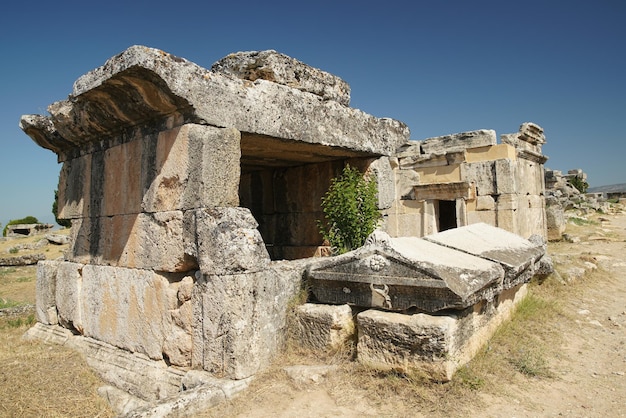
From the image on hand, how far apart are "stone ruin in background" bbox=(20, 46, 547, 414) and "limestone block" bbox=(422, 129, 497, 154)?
4.52 metres

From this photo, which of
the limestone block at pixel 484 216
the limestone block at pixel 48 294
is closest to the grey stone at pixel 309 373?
the limestone block at pixel 48 294

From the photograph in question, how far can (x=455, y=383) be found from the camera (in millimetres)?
3383

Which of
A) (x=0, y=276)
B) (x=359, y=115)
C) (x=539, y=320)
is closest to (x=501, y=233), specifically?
(x=539, y=320)

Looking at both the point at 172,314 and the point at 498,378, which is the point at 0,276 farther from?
the point at 498,378

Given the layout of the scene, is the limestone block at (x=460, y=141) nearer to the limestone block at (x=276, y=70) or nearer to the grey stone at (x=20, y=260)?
the limestone block at (x=276, y=70)

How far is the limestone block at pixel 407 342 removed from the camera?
3.34 meters

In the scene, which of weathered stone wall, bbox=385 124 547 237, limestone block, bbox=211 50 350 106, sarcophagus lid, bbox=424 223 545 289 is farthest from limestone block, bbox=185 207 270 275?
weathered stone wall, bbox=385 124 547 237

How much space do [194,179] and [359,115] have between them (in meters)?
2.53

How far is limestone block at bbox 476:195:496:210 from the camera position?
9.98 meters

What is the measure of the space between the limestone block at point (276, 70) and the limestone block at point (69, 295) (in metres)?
2.97

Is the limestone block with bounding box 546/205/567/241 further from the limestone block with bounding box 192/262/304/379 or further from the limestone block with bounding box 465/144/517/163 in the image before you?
the limestone block with bounding box 192/262/304/379

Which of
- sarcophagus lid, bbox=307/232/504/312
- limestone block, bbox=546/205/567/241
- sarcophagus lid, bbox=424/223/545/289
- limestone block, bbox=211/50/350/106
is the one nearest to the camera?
sarcophagus lid, bbox=307/232/504/312

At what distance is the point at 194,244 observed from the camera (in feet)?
13.1

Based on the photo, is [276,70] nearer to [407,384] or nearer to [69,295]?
[407,384]
